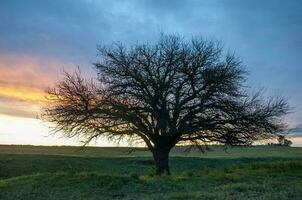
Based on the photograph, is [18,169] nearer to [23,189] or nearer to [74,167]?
[74,167]

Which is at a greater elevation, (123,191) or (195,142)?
(195,142)

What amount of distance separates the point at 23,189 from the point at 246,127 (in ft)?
49.9

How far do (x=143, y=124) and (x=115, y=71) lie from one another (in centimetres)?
396

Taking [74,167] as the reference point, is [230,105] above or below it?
above

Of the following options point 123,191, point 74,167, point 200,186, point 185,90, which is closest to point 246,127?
point 185,90

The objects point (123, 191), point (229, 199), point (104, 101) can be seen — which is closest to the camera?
point (229, 199)

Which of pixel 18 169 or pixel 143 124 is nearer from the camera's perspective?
pixel 143 124


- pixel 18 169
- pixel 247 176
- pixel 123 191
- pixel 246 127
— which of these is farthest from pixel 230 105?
pixel 18 169

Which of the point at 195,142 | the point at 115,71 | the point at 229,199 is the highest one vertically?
the point at 115,71

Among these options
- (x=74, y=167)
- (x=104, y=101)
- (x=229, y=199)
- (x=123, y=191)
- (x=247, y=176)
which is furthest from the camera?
(x=74, y=167)

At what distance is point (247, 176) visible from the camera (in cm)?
2981

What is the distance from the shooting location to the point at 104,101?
33.2 meters

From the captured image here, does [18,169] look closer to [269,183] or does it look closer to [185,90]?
[185,90]

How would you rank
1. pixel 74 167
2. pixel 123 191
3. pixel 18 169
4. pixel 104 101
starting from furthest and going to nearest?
pixel 74 167 → pixel 18 169 → pixel 104 101 → pixel 123 191
